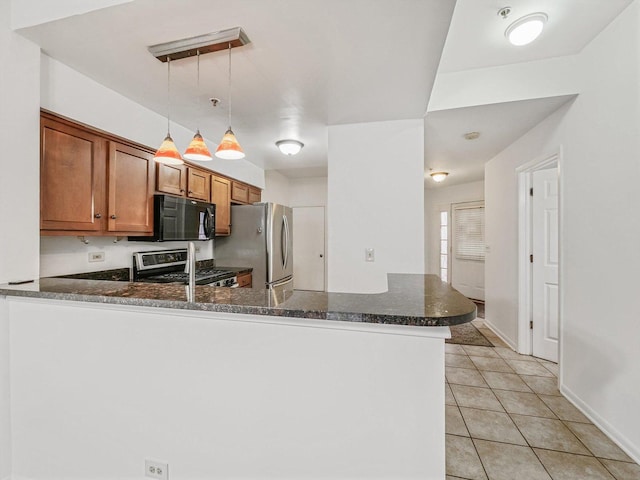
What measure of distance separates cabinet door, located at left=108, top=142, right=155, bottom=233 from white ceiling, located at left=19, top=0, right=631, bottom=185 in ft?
1.34

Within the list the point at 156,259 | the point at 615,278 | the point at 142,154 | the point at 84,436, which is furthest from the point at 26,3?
the point at 615,278

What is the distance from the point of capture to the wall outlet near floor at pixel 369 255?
275cm

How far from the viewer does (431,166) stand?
4.47m

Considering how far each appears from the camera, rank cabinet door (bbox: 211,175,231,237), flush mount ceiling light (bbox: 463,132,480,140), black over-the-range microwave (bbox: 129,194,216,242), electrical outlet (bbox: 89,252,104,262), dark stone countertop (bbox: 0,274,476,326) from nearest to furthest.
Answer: dark stone countertop (bbox: 0,274,476,326) → electrical outlet (bbox: 89,252,104,262) → black over-the-range microwave (bbox: 129,194,216,242) → flush mount ceiling light (bbox: 463,132,480,140) → cabinet door (bbox: 211,175,231,237)

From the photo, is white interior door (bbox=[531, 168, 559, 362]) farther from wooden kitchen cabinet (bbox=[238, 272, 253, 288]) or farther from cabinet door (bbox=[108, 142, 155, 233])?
cabinet door (bbox=[108, 142, 155, 233])

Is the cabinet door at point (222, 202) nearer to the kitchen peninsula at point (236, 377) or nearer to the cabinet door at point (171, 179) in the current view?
the cabinet door at point (171, 179)

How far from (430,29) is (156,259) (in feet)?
9.33

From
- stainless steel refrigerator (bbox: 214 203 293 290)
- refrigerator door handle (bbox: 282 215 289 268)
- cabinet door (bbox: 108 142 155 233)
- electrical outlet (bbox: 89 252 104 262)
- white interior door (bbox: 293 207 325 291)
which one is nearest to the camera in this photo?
cabinet door (bbox: 108 142 155 233)

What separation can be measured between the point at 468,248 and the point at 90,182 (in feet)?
19.4

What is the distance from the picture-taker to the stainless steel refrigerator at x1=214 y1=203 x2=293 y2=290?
378cm

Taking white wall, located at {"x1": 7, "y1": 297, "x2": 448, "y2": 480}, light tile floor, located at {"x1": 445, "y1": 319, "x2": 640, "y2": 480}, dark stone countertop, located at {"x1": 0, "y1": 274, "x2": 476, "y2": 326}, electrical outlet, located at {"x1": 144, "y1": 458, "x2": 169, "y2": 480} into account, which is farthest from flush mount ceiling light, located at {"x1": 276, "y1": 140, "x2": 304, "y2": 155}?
electrical outlet, located at {"x1": 144, "y1": 458, "x2": 169, "y2": 480}

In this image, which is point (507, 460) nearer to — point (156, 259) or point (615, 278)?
point (615, 278)

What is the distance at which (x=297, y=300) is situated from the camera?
1141 mm

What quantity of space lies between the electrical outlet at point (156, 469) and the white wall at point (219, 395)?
0.03 m
